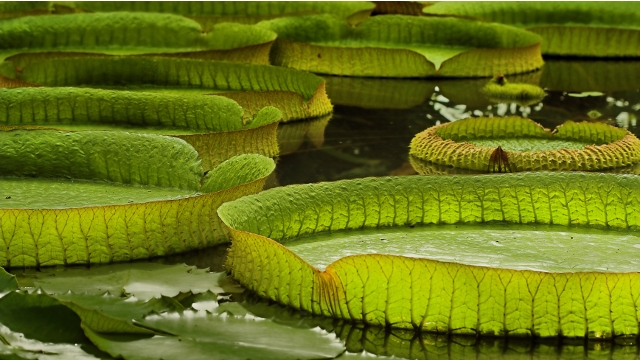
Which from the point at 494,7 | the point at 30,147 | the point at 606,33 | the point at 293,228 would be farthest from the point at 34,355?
the point at 494,7

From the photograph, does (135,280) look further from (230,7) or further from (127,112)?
(230,7)

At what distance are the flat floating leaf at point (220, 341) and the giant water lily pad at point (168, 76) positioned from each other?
11.2 feet

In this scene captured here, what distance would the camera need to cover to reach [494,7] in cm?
891

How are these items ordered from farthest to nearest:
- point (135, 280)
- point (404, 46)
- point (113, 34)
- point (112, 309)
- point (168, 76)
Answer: point (404, 46) → point (113, 34) → point (168, 76) → point (135, 280) → point (112, 309)

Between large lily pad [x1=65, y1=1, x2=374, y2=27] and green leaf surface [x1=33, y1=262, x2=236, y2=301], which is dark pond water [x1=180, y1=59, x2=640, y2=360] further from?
large lily pad [x1=65, y1=1, x2=374, y2=27]

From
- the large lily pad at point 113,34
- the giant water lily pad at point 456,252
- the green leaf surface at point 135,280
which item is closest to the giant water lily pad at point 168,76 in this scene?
Answer: the large lily pad at point 113,34

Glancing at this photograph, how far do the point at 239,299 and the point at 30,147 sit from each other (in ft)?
4.27

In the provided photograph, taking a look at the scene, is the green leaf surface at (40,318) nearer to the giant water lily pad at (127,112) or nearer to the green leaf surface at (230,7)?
the giant water lily pad at (127,112)

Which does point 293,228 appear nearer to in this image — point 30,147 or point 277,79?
point 30,147

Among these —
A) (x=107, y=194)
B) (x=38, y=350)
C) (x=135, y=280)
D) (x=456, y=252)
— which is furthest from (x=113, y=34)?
(x=38, y=350)

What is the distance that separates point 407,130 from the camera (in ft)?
17.7

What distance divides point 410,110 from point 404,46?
6.45ft

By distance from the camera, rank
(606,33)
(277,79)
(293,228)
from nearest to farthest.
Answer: (293,228) → (277,79) → (606,33)

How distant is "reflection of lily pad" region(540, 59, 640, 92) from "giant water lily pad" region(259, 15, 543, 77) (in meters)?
0.20
